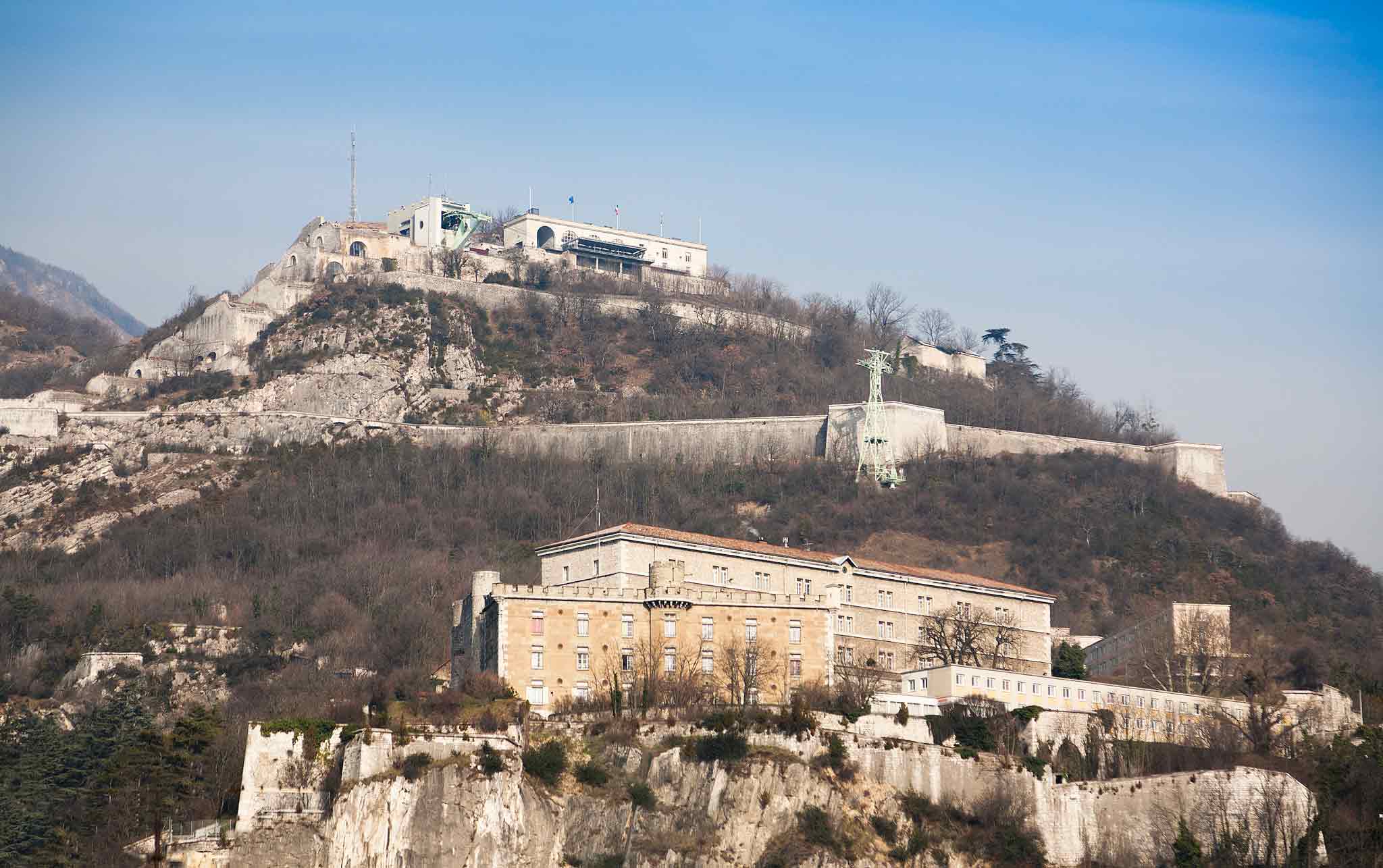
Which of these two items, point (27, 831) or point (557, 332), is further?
point (557, 332)

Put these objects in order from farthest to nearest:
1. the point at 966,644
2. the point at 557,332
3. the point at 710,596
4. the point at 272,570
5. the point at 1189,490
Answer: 1. the point at 557,332
2. the point at 1189,490
3. the point at 272,570
4. the point at 966,644
5. the point at 710,596

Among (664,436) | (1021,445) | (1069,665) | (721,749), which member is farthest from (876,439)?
(721,749)

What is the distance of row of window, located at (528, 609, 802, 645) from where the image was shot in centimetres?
6688

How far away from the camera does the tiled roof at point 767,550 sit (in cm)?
7412

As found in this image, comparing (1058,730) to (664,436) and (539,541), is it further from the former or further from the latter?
(664,436)

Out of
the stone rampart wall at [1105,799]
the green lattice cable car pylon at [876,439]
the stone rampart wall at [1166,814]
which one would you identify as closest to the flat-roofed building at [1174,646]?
the stone rampart wall at [1166,814]

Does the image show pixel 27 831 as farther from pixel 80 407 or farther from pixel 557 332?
pixel 557 332

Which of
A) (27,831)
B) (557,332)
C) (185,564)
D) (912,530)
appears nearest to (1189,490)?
(912,530)

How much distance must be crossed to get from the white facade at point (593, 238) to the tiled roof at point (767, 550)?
72.9m

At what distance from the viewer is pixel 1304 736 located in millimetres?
72500

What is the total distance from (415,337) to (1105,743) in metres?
71.5

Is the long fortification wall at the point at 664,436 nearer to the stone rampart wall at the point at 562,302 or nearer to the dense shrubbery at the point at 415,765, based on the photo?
the stone rampart wall at the point at 562,302

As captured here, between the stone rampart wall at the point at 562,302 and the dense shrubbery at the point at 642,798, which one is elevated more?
the stone rampart wall at the point at 562,302

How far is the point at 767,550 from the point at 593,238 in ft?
256
